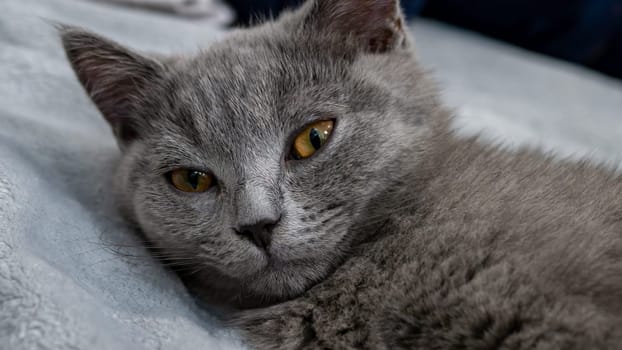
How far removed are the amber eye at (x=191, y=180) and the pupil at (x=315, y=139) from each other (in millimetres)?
190

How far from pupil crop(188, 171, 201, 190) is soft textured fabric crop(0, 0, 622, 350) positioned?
0.15 m

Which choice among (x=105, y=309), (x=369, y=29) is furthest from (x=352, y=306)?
(x=369, y=29)

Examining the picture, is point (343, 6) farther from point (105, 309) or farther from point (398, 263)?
point (105, 309)

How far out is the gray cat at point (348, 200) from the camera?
2.72 feet

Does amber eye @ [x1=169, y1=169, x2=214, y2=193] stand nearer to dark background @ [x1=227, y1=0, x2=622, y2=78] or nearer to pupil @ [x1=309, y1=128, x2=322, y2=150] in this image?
pupil @ [x1=309, y1=128, x2=322, y2=150]

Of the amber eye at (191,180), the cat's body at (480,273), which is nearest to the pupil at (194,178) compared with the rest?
the amber eye at (191,180)

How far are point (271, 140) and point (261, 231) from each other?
176 millimetres

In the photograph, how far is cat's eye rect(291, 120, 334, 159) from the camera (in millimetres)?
Answer: 1043

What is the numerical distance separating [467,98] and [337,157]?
1161mm

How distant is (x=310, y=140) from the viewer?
1050 millimetres

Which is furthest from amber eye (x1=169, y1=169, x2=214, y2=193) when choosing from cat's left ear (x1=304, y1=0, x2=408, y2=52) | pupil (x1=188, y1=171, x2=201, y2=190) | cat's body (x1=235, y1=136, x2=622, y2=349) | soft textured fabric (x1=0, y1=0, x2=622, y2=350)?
cat's left ear (x1=304, y1=0, x2=408, y2=52)

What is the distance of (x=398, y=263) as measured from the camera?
3.09 ft

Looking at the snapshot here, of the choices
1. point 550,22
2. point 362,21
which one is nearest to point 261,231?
point 362,21

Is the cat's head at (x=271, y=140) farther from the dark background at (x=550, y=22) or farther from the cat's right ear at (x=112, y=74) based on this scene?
the dark background at (x=550, y=22)
